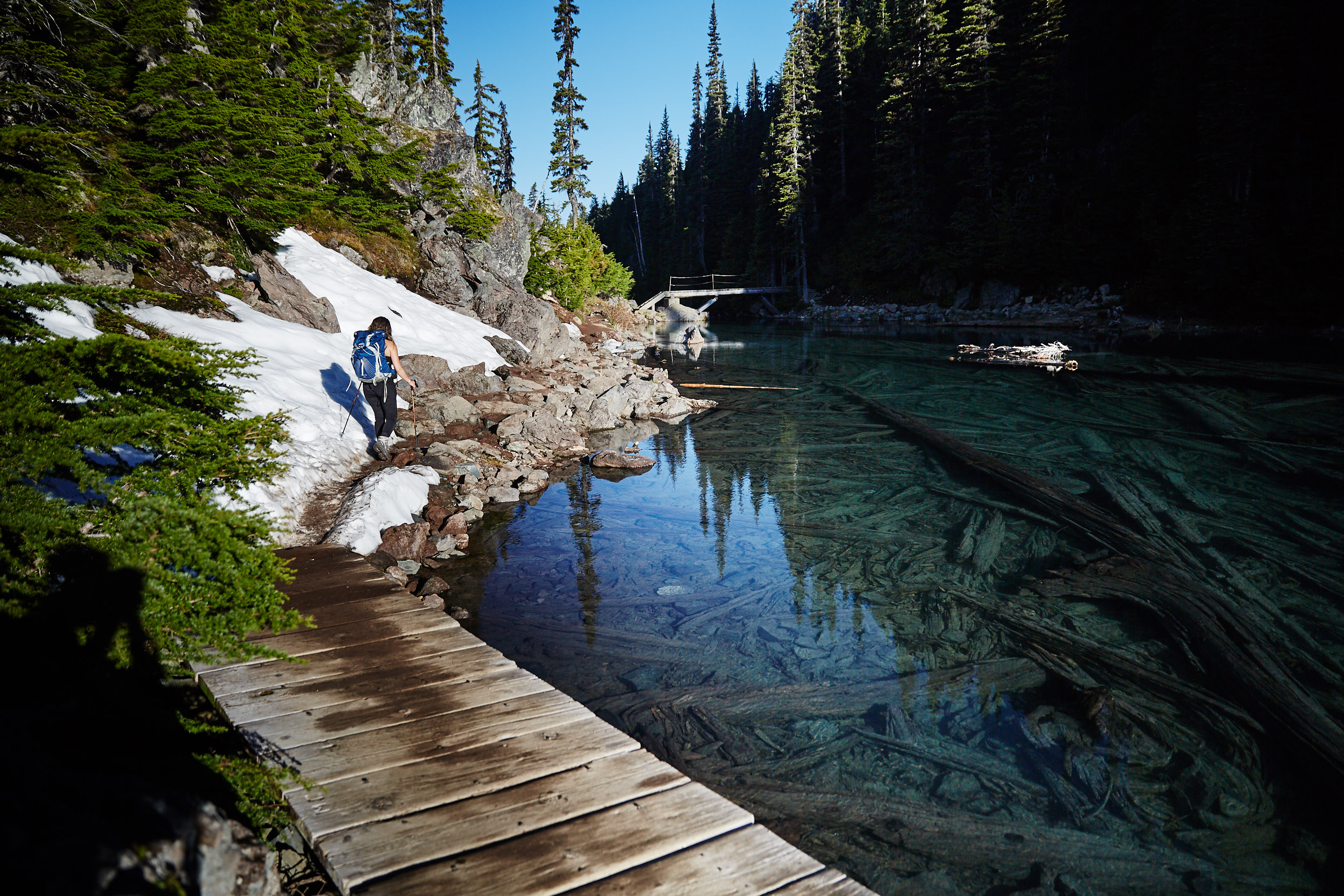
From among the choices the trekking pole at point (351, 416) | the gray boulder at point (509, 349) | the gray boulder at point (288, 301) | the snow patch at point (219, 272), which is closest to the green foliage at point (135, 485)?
the trekking pole at point (351, 416)

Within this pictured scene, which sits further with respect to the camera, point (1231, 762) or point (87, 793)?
point (1231, 762)

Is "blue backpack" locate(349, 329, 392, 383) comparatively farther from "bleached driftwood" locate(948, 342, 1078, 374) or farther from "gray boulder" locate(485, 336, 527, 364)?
"bleached driftwood" locate(948, 342, 1078, 374)

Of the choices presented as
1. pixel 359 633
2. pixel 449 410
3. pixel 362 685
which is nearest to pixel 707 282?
pixel 449 410

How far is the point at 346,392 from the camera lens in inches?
399

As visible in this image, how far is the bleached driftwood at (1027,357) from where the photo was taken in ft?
66.9

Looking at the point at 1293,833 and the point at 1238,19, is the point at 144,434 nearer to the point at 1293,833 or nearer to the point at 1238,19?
the point at 1293,833

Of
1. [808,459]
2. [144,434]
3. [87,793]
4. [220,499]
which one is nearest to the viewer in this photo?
[87,793]

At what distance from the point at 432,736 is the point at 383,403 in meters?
7.28

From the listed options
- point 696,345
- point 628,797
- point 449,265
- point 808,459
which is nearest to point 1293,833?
point 628,797

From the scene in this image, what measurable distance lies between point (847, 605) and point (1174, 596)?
323 centimetres

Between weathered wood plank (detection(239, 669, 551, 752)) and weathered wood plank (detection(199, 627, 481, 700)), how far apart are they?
32cm

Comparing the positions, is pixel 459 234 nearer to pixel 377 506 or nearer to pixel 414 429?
pixel 414 429

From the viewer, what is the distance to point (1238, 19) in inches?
1168

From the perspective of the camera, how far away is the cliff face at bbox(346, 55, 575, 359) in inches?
725
